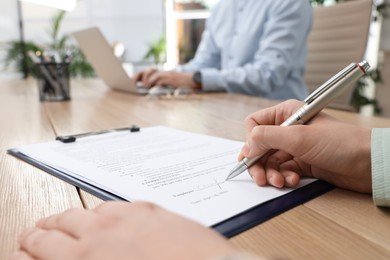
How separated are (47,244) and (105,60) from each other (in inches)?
39.1

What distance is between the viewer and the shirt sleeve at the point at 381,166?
12.8 inches

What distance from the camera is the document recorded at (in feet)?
1.05

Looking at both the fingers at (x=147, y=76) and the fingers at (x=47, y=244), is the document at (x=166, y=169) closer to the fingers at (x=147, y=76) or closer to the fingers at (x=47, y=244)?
the fingers at (x=47, y=244)

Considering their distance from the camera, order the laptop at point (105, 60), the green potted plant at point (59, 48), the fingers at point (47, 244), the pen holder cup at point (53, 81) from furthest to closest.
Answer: the green potted plant at point (59, 48) < the laptop at point (105, 60) < the pen holder cup at point (53, 81) < the fingers at point (47, 244)

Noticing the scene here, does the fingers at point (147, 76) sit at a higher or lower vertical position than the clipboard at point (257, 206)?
higher

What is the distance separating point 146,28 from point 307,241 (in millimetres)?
3921

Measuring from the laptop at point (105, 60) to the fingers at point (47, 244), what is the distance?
2.93 ft

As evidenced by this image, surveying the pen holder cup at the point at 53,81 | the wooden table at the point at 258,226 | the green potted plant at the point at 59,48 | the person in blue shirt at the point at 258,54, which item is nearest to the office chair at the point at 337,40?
the person in blue shirt at the point at 258,54

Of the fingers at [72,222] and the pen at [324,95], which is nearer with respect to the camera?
the fingers at [72,222]

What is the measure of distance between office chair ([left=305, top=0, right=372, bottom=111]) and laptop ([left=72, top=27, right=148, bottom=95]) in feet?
2.47

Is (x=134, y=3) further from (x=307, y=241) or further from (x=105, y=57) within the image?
(x=307, y=241)

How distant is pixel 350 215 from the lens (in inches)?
12.1

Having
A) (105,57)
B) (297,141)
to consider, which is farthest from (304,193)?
(105,57)

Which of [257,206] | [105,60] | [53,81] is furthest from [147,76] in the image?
[257,206]
